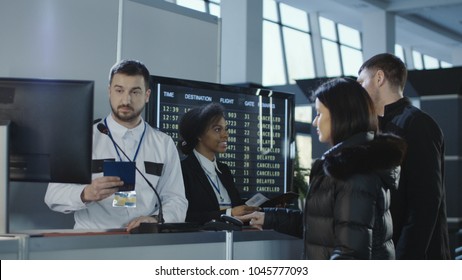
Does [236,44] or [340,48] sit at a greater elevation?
[340,48]

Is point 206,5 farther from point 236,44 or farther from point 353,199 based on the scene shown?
point 353,199

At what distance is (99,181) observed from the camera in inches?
115

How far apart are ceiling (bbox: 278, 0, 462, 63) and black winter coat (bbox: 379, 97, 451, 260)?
10.7 m

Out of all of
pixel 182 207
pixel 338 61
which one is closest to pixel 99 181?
pixel 182 207

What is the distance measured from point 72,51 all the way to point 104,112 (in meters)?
0.37

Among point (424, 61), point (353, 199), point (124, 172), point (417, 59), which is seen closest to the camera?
point (353, 199)

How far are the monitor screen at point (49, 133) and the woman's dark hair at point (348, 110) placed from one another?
0.83m

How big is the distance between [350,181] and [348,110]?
261 mm

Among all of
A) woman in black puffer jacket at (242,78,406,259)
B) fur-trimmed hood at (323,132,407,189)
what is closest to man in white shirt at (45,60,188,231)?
woman in black puffer jacket at (242,78,406,259)

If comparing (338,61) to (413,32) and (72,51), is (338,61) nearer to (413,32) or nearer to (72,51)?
(413,32)

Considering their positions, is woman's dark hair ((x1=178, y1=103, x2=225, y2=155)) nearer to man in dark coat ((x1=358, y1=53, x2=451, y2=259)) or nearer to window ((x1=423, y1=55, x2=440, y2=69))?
man in dark coat ((x1=358, y1=53, x2=451, y2=259))

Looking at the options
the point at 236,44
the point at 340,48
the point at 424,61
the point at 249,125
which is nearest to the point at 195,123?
the point at 249,125

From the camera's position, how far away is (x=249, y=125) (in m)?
4.89

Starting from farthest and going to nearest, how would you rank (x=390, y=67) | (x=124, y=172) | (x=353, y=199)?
(x=390, y=67) < (x=124, y=172) < (x=353, y=199)
